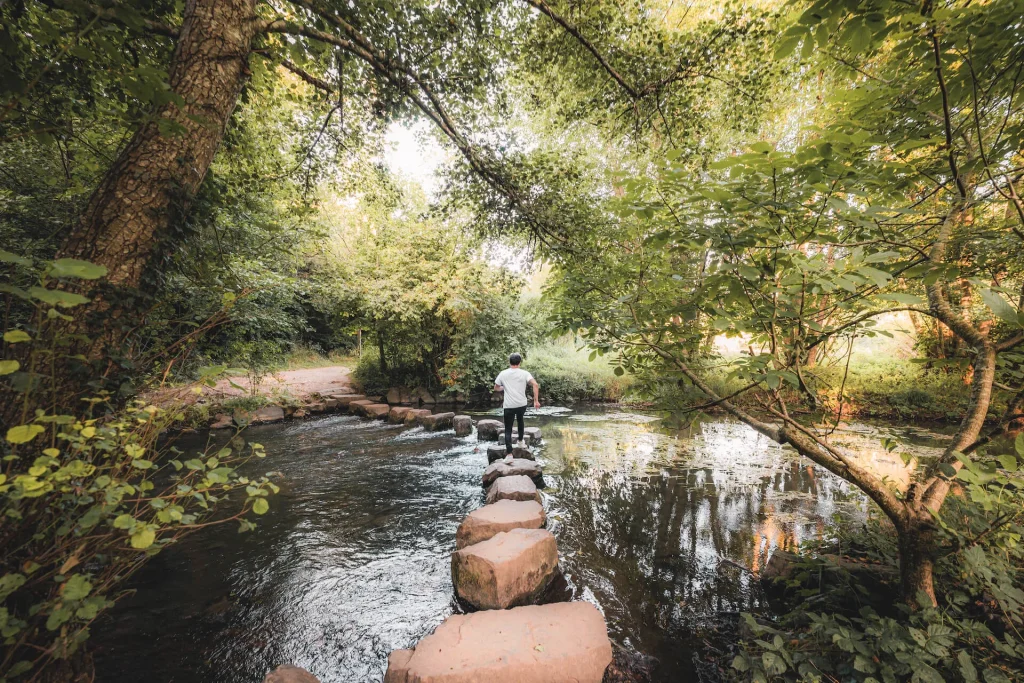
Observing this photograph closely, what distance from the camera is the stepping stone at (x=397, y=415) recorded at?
1042cm

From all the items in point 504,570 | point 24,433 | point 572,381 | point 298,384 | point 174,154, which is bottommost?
point 504,570

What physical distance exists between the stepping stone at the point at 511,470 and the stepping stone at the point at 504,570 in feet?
7.29

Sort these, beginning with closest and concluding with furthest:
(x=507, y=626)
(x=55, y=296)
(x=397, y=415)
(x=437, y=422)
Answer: (x=55, y=296), (x=507, y=626), (x=437, y=422), (x=397, y=415)

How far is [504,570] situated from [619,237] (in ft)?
10.8

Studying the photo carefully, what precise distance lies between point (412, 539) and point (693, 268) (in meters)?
4.39

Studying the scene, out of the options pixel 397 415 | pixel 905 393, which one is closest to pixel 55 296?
pixel 397 415

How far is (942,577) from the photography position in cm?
239

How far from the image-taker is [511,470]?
19.4ft

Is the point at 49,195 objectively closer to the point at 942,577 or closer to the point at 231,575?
the point at 231,575

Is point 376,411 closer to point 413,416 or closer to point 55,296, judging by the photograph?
point 413,416

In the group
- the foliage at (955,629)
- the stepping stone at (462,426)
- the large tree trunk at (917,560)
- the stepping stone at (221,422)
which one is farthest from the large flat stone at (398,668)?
the stepping stone at (221,422)

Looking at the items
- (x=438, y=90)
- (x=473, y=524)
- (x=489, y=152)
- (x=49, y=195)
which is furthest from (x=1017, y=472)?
(x=49, y=195)

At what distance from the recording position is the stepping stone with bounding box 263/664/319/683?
2232mm

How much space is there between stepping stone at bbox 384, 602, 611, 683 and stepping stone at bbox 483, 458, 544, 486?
310 centimetres
